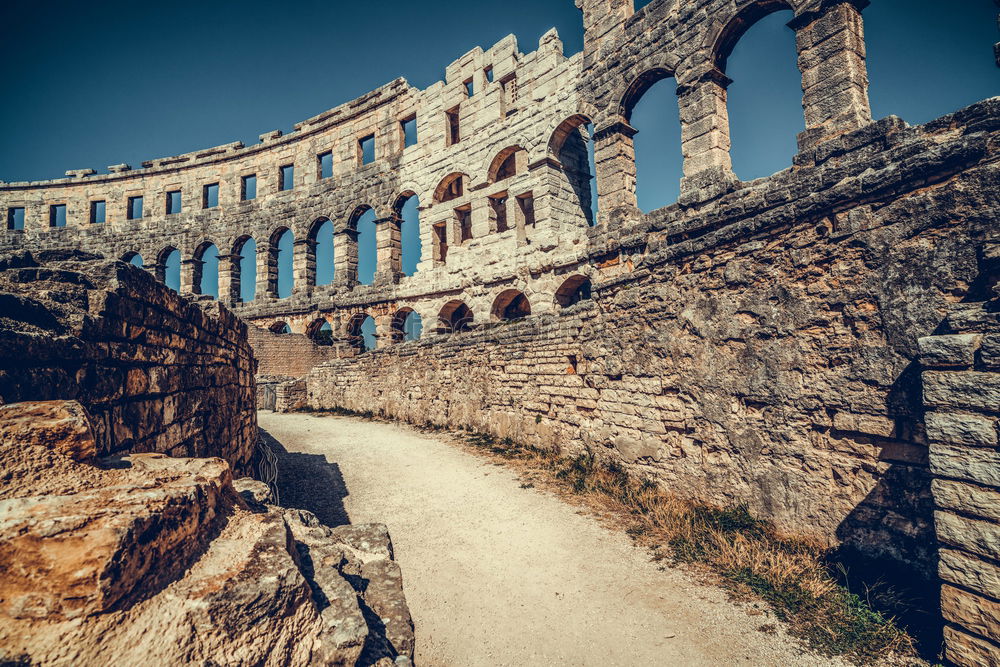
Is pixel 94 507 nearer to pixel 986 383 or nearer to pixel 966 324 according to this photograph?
pixel 986 383

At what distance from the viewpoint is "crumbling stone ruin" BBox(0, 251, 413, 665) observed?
1.38 m

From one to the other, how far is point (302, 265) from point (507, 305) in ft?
34.1

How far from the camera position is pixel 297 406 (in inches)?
579

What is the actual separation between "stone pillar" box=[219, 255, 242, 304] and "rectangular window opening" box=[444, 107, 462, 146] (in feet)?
40.3

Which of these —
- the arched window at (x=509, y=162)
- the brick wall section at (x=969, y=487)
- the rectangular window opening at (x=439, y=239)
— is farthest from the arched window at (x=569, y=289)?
the brick wall section at (x=969, y=487)

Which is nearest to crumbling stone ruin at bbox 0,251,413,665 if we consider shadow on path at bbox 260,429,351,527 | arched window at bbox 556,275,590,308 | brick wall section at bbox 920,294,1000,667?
shadow on path at bbox 260,429,351,527

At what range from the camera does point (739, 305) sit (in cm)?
472

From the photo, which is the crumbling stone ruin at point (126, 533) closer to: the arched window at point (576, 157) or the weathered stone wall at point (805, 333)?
the weathered stone wall at point (805, 333)

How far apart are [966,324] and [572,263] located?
1014 cm

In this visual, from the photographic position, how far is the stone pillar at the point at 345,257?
19.7m

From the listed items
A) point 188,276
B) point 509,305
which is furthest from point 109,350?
point 188,276

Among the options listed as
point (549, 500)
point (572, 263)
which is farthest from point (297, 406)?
point (549, 500)

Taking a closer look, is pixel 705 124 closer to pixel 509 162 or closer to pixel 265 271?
pixel 509 162

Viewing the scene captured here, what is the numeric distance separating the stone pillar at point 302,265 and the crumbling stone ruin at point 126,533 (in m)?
18.7
